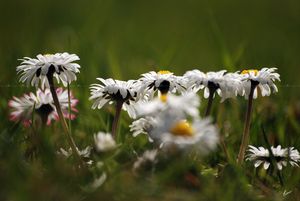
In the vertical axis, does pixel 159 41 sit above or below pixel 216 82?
above

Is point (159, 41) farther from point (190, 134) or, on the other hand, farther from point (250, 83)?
point (190, 134)

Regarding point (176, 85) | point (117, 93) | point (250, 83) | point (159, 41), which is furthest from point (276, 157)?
point (159, 41)

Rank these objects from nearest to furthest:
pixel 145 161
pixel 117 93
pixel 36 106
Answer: pixel 145 161 < pixel 117 93 < pixel 36 106

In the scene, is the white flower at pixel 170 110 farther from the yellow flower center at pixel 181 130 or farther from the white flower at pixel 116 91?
the white flower at pixel 116 91

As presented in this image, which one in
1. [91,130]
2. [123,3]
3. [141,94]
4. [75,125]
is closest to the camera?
[141,94]

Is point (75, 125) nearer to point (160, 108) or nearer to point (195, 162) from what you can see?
point (195, 162)

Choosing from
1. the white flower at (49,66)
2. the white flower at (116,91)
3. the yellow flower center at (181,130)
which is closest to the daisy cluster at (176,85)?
the white flower at (116,91)

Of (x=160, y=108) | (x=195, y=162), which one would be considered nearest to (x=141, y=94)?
(x=195, y=162)
